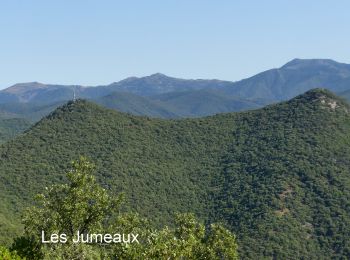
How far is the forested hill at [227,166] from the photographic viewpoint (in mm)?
123375

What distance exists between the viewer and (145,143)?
16800 centimetres

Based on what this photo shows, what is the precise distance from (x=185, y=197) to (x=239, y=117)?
5443cm

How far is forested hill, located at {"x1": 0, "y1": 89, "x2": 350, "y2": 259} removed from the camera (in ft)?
405

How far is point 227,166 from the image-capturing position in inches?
6225

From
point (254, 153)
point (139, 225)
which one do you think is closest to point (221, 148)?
point (254, 153)

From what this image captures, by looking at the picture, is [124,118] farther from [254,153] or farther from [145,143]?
[254,153]

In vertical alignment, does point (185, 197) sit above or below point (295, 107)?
below

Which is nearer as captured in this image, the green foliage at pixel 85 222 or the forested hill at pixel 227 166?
the green foliage at pixel 85 222

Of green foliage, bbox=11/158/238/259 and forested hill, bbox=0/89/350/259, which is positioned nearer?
green foliage, bbox=11/158/238/259

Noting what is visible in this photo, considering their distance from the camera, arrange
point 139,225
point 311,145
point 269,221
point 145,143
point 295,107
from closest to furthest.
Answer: point 139,225
point 269,221
point 311,145
point 145,143
point 295,107

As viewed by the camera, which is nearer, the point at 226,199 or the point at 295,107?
the point at 226,199

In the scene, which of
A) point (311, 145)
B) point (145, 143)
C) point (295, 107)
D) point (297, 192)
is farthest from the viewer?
point (295, 107)

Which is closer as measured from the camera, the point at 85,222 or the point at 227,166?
the point at 85,222

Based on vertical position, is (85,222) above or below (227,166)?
above
